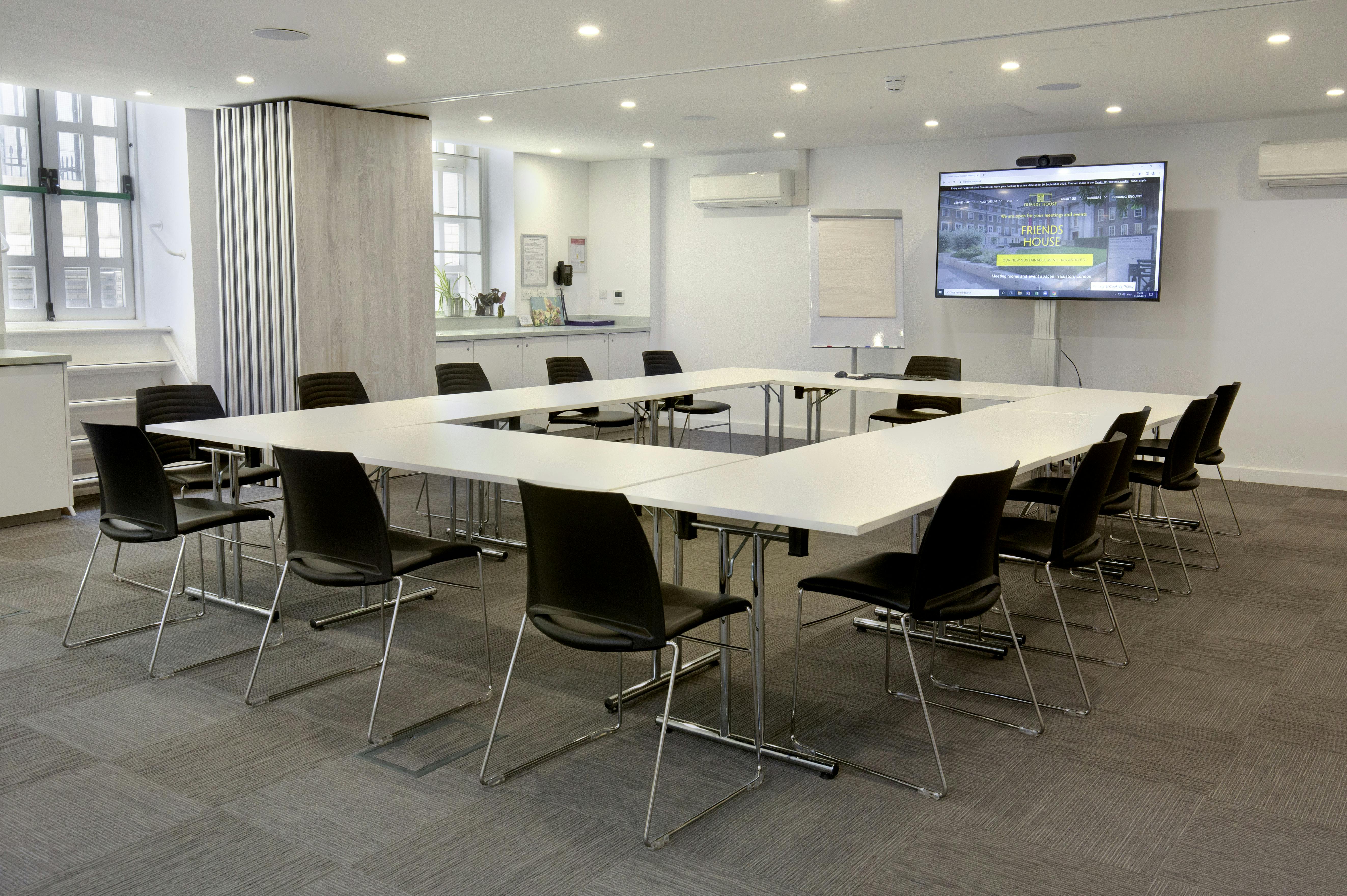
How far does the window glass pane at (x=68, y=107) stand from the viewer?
751 cm

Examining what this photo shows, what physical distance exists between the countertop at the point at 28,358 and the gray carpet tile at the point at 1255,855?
616 centimetres

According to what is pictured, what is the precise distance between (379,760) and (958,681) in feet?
6.72

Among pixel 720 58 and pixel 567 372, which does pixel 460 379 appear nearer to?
pixel 567 372

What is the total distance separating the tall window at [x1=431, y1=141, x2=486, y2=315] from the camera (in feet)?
32.5

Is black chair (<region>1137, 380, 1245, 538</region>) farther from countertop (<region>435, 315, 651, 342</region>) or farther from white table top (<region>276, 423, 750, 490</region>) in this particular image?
countertop (<region>435, 315, 651, 342</region>)

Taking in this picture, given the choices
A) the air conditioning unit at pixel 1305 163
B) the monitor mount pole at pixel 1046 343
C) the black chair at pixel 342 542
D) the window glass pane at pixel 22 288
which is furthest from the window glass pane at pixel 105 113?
the air conditioning unit at pixel 1305 163

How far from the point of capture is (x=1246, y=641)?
4.39 m

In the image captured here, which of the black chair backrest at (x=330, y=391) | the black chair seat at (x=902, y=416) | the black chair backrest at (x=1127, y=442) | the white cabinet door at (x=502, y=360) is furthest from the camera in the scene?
the white cabinet door at (x=502, y=360)

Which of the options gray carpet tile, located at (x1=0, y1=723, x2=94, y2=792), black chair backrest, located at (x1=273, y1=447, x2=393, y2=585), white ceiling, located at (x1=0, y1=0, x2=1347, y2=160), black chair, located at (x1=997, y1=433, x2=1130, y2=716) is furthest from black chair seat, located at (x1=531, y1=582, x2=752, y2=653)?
white ceiling, located at (x1=0, y1=0, x2=1347, y2=160)

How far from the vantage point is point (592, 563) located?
2.80 meters

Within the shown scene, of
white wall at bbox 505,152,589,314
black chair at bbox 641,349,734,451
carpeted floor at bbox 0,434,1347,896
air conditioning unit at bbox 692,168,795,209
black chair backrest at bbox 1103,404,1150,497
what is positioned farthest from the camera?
white wall at bbox 505,152,589,314

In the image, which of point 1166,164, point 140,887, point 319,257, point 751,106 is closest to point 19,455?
point 319,257

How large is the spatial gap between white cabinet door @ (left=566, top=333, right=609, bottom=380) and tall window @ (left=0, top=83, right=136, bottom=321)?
3.67 metres

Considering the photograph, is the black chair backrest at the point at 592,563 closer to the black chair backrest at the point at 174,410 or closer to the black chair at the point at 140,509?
the black chair at the point at 140,509
